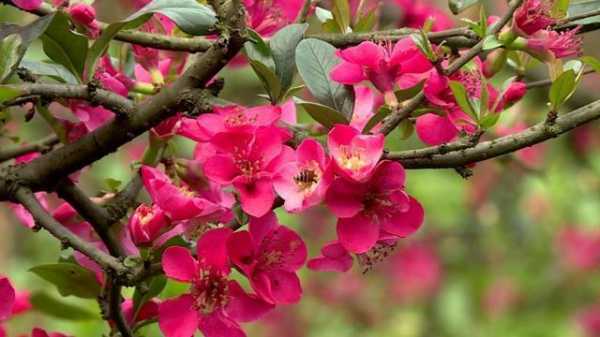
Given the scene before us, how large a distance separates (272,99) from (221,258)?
13cm

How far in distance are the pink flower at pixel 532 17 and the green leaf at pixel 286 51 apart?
16cm

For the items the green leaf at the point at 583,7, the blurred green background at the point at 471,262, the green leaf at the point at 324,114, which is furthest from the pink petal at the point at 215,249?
the blurred green background at the point at 471,262

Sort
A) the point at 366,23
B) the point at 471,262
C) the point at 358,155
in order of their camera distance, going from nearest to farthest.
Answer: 1. the point at 358,155
2. the point at 366,23
3. the point at 471,262

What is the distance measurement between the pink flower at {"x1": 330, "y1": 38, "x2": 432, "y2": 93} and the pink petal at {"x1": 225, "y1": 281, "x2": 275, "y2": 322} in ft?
0.54

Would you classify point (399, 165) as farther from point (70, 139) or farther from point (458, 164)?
point (70, 139)

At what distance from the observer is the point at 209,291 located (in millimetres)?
720

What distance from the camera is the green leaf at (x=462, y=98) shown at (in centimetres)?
70

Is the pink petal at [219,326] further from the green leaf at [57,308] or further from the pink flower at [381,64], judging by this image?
the green leaf at [57,308]

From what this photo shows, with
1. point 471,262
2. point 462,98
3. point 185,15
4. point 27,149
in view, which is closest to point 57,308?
point 27,149

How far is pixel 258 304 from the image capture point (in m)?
0.73

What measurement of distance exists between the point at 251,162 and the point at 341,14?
203mm

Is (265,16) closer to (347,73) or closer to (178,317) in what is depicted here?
(347,73)

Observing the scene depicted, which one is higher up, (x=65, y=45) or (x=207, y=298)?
(x=65, y=45)

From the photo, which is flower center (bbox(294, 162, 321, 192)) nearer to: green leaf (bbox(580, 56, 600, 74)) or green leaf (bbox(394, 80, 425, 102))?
green leaf (bbox(394, 80, 425, 102))
